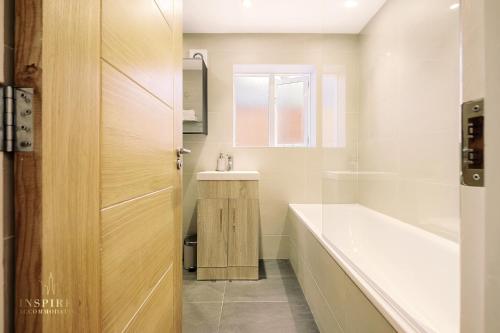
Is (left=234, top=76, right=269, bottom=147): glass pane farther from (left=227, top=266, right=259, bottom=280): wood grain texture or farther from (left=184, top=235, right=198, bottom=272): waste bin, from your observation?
(left=227, top=266, right=259, bottom=280): wood grain texture

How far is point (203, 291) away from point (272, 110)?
1945mm

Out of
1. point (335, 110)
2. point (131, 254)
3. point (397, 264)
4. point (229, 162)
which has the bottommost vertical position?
point (397, 264)

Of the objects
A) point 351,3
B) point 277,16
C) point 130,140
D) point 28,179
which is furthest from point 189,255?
point 351,3

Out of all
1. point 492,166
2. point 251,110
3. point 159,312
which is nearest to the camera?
point 492,166

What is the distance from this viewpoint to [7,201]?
439mm

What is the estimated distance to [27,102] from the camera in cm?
45

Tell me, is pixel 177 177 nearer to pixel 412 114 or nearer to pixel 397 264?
pixel 397 264

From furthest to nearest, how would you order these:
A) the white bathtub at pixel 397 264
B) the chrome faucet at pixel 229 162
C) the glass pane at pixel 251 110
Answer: the glass pane at pixel 251 110
the chrome faucet at pixel 229 162
the white bathtub at pixel 397 264

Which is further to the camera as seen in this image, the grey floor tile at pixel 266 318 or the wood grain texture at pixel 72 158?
the grey floor tile at pixel 266 318

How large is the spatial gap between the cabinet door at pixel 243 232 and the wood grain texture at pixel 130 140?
1291mm

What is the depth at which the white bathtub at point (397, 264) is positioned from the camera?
80cm

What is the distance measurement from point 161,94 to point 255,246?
1642mm

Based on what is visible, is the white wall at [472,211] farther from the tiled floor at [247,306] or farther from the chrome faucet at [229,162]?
the chrome faucet at [229,162]

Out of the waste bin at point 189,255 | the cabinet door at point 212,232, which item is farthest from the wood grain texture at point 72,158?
the waste bin at point 189,255
